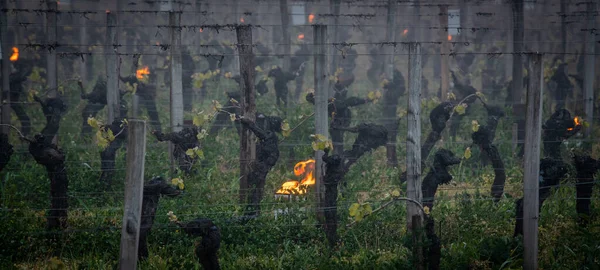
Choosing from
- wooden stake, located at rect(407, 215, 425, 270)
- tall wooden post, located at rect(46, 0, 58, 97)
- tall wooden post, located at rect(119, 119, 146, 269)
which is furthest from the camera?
tall wooden post, located at rect(46, 0, 58, 97)

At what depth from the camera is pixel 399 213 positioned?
884cm

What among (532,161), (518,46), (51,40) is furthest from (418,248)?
(518,46)

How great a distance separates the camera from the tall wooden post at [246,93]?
8773 mm

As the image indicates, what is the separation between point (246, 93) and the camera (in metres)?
9.11

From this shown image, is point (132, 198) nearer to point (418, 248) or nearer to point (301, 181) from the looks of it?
point (418, 248)

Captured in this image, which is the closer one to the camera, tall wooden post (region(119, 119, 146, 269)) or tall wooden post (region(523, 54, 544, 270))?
tall wooden post (region(119, 119, 146, 269))

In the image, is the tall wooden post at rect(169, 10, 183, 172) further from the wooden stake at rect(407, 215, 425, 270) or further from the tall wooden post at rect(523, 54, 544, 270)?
the tall wooden post at rect(523, 54, 544, 270)

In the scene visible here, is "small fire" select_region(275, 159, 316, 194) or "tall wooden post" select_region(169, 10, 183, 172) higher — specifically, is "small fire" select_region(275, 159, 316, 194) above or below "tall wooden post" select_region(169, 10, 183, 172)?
below

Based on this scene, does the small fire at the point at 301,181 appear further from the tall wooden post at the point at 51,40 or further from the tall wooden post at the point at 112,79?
the tall wooden post at the point at 51,40

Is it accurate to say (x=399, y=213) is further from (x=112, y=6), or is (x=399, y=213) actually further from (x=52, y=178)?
(x=112, y=6)

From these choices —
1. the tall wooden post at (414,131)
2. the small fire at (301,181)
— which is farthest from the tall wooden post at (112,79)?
the tall wooden post at (414,131)

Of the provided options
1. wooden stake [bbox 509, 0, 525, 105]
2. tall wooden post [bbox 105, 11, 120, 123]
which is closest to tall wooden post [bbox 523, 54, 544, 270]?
tall wooden post [bbox 105, 11, 120, 123]

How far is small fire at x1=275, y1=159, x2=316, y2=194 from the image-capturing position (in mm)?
9523

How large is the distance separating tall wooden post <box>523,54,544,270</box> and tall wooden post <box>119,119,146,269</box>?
3935 millimetres
